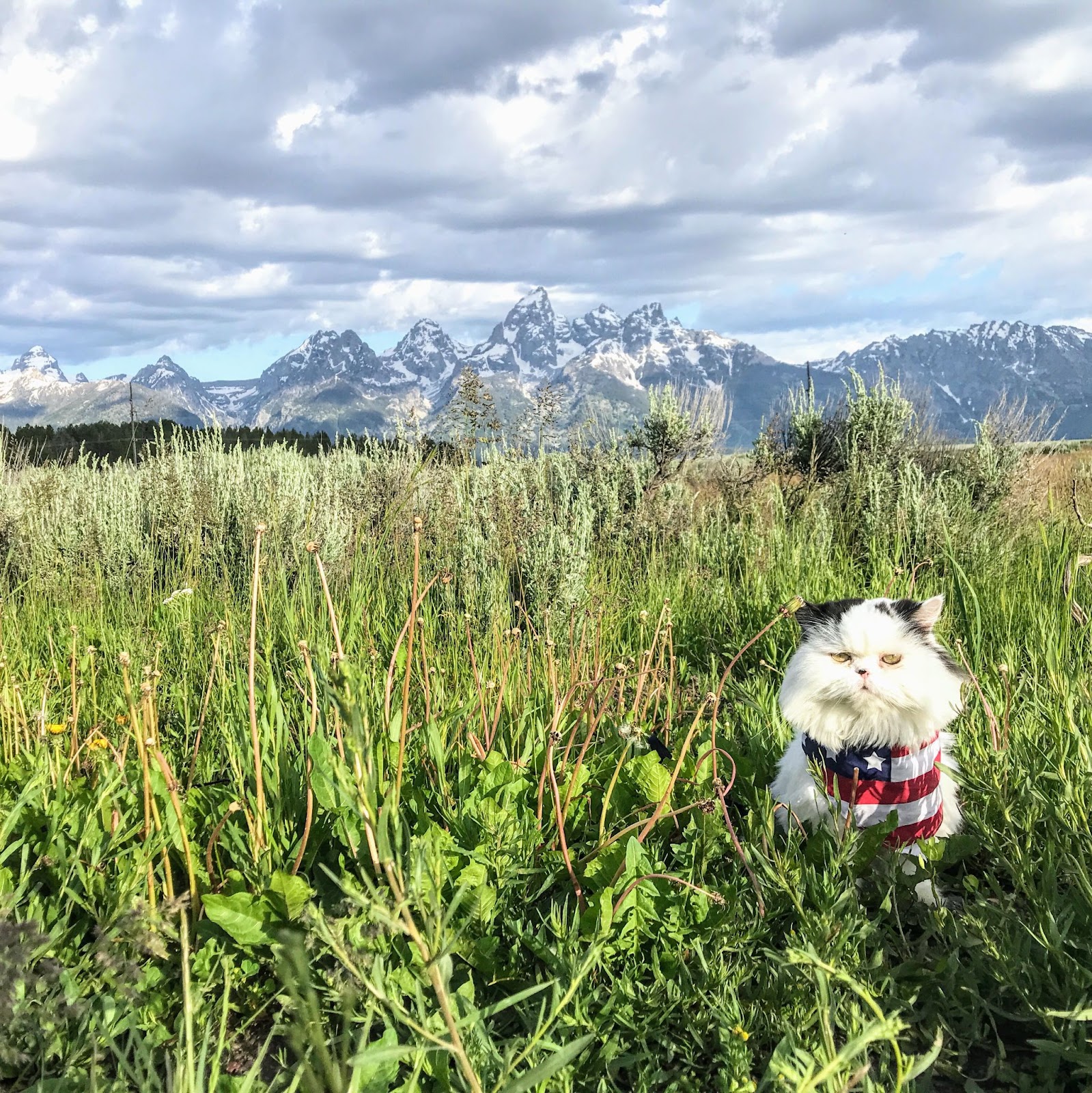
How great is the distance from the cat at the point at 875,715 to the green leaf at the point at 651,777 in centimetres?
34

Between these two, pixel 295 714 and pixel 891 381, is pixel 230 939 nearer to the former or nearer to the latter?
pixel 295 714

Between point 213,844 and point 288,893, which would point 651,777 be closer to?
point 288,893

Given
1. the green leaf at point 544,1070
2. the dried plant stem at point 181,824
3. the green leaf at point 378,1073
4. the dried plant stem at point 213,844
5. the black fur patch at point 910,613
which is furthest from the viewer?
the black fur patch at point 910,613

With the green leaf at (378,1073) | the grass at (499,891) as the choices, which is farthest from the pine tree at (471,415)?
the green leaf at (378,1073)

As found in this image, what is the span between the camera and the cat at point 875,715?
6.53ft

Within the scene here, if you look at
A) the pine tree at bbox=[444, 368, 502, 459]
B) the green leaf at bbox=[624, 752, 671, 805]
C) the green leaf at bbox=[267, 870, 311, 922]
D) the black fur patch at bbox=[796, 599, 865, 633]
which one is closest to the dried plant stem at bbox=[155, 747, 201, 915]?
the green leaf at bbox=[267, 870, 311, 922]

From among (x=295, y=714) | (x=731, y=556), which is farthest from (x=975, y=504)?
(x=295, y=714)

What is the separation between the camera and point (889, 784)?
2061mm

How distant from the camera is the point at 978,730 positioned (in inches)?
104

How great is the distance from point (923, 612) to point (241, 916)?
1.83m

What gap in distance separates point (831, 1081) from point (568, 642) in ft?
9.05

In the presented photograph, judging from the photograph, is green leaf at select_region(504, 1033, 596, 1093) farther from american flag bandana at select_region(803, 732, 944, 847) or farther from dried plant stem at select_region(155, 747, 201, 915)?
american flag bandana at select_region(803, 732, 944, 847)

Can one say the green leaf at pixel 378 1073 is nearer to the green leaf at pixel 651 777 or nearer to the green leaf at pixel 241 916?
the green leaf at pixel 241 916

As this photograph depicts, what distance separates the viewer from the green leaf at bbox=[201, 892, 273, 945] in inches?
69.2
